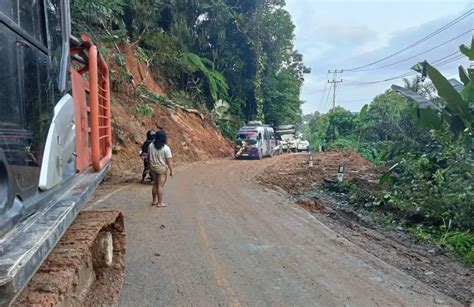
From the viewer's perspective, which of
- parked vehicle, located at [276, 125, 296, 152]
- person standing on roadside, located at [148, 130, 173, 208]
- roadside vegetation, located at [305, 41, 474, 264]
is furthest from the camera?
parked vehicle, located at [276, 125, 296, 152]

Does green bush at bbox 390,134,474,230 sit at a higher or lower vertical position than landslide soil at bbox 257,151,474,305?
higher

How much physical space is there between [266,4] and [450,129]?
94.0 ft

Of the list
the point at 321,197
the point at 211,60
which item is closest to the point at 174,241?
the point at 321,197

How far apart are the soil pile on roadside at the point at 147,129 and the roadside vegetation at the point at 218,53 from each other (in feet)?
2.28

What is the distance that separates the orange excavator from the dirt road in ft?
3.96

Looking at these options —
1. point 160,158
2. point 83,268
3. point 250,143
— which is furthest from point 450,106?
point 250,143

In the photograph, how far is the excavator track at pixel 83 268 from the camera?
2.12 m

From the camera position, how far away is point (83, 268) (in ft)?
10.8

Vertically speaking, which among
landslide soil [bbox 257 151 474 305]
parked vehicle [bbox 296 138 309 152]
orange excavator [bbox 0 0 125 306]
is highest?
orange excavator [bbox 0 0 125 306]

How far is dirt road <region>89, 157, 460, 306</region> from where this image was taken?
471cm

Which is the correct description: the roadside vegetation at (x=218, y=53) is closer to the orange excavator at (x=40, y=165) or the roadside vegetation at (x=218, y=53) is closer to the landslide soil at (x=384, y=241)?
the landslide soil at (x=384, y=241)

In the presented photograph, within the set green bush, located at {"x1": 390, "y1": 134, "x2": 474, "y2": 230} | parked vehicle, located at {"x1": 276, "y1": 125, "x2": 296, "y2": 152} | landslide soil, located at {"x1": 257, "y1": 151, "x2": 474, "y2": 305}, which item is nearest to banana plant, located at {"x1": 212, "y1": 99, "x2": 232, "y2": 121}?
parked vehicle, located at {"x1": 276, "y1": 125, "x2": 296, "y2": 152}

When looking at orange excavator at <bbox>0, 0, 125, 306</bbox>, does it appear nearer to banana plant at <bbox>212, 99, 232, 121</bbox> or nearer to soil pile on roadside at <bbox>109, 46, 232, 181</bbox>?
soil pile on roadside at <bbox>109, 46, 232, 181</bbox>

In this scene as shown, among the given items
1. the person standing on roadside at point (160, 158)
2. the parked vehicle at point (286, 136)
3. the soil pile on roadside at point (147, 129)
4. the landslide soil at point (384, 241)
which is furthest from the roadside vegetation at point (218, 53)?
the landslide soil at point (384, 241)
